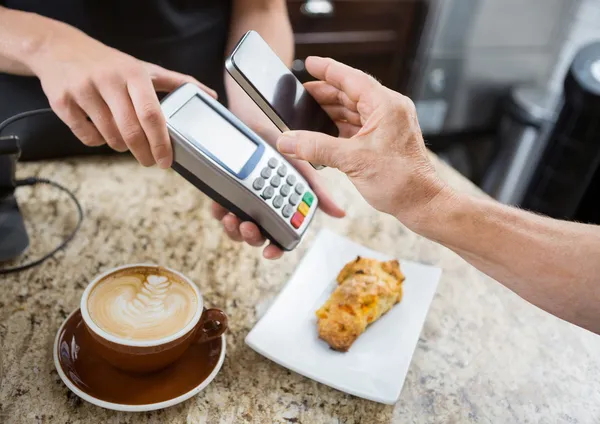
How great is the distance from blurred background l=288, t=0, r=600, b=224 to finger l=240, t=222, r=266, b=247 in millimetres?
1064

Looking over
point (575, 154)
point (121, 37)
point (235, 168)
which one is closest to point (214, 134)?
point (235, 168)

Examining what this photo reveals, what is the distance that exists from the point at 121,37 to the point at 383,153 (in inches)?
23.6

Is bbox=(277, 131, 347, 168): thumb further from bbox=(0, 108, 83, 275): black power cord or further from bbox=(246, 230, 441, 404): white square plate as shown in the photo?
bbox=(0, 108, 83, 275): black power cord

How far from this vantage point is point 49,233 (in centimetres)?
83

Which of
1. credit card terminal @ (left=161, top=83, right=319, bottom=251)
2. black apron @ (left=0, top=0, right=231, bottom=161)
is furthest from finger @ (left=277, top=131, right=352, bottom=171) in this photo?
black apron @ (left=0, top=0, right=231, bottom=161)

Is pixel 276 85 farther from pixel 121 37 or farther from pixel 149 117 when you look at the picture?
pixel 121 37

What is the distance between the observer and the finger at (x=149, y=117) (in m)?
0.66

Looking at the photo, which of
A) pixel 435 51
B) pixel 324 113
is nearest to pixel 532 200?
pixel 435 51

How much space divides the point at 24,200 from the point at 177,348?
436 mm

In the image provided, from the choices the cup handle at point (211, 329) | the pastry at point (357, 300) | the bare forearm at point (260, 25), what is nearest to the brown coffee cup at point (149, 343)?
the cup handle at point (211, 329)

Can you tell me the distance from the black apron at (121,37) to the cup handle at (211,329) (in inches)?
19.2

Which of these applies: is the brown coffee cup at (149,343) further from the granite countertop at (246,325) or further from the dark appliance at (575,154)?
the dark appliance at (575,154)

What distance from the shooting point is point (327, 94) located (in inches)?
32.6

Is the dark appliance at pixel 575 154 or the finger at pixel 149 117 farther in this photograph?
the dark appliance at pixel 575 154
